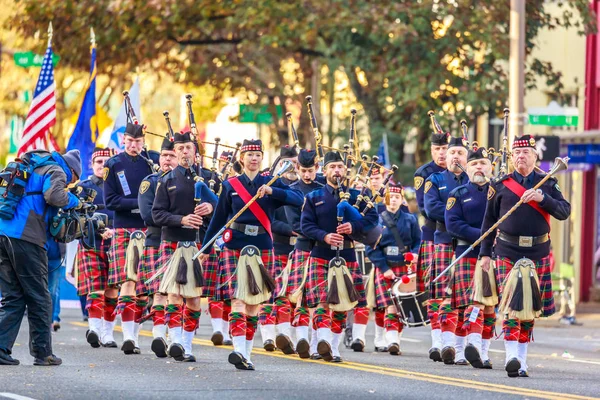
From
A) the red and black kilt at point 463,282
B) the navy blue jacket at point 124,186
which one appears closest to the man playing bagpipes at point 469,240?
the red and black kilt at point 463,282

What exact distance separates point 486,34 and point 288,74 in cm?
1361

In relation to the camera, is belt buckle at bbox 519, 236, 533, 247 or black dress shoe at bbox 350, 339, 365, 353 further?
black dress shoe at bbox 350, 339, 365, 353

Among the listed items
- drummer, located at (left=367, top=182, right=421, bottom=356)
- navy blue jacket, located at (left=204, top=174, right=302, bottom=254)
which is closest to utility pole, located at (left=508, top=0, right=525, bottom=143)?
drummer, located at (left=367, top=182, right=421, bottom=356)

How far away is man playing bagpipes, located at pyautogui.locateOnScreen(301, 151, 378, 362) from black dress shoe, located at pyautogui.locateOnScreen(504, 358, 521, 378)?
175cm

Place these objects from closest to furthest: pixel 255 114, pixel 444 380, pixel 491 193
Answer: pixel 444 380, pixel 491 193, pixel 255 114

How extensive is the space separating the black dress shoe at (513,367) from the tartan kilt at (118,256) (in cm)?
414

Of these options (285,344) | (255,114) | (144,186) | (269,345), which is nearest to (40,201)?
(144,186)

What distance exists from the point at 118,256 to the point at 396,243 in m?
2.92

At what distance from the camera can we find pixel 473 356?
49.0ft

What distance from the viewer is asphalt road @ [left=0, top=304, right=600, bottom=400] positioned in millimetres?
11984

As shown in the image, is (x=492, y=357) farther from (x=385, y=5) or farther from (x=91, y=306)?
(x=385, y=5)

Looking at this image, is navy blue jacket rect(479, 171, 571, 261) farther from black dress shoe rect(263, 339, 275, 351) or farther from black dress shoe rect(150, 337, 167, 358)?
black dress shoe rect(150, 337, 167, 358)

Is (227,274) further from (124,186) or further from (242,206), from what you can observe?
(124,186)

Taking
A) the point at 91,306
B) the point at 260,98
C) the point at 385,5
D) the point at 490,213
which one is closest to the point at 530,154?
the point at 490,213
